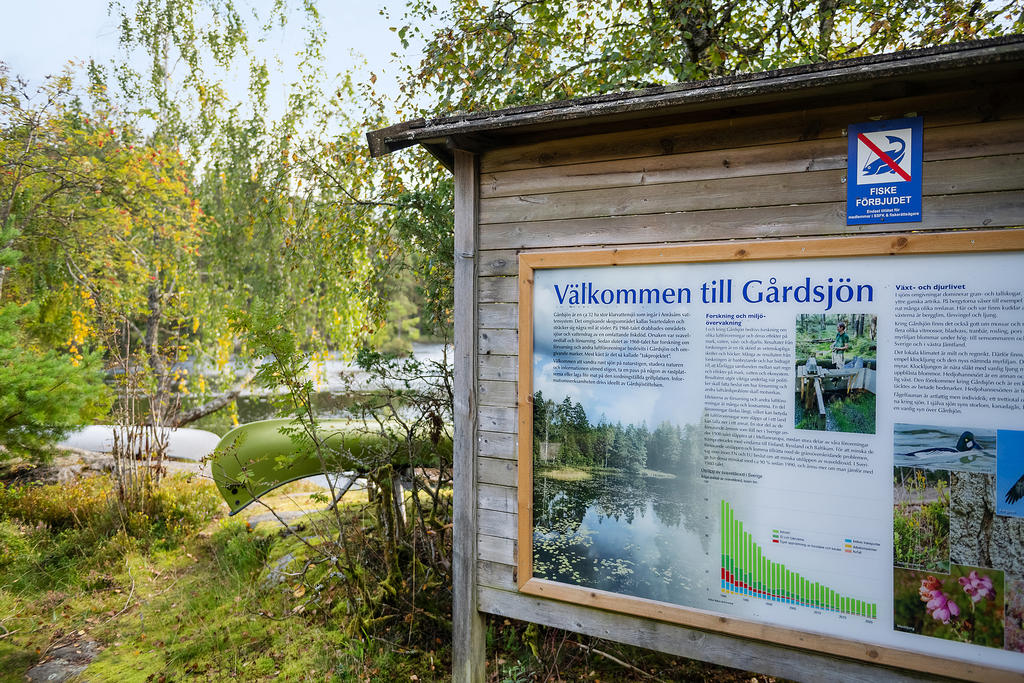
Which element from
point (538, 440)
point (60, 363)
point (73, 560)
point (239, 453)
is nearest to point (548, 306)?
point (538, 440)

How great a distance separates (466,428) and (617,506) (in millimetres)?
871

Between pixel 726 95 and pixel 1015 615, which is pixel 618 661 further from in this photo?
pixel 726 95

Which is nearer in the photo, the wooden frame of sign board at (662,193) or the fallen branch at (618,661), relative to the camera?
the wooden frame of sign board at (662,193)

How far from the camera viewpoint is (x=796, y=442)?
248 centimetres

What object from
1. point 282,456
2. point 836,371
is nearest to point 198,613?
point 282,456

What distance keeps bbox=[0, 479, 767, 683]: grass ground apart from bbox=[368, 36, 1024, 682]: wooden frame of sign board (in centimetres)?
98

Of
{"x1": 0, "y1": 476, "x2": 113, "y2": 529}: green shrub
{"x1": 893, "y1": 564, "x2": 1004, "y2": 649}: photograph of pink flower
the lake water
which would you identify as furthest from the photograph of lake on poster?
{"x1": 0, "y1": 476, "x2": 113, "y2": 529}: green shrub

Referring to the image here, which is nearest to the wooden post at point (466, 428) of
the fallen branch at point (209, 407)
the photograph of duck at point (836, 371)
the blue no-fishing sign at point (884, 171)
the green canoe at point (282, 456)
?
the green canoe at point (282, 456)

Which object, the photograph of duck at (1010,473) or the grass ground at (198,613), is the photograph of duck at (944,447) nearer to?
the photograph of duck at (1010,473)

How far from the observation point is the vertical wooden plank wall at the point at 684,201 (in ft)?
7.54

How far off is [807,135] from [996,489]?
1500 millimetres

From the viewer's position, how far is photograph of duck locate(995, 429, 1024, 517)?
7.16 ft

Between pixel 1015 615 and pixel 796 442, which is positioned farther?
pixel 796 442

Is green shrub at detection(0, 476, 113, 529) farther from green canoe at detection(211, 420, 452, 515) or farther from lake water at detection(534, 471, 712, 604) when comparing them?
lake water at detection(534, 471, 712, 604)
